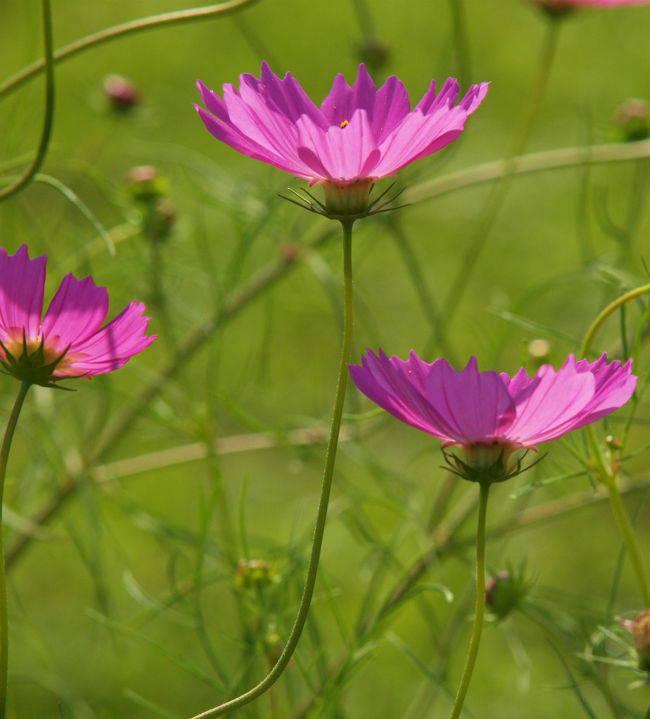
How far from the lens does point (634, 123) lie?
2.75ft

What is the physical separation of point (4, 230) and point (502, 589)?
456mm

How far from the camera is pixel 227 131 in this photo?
354 millimetres

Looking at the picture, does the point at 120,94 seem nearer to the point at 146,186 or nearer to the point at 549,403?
the point at 146,186

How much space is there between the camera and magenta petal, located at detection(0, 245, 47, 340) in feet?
1.17

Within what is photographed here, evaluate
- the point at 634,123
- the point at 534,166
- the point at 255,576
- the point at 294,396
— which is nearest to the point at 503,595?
the point at 255,576

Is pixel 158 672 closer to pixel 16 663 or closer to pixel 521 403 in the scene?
pixel 16 663

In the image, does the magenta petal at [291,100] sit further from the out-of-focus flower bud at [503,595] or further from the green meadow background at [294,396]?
the out-of-focus flower bud at [503,595]

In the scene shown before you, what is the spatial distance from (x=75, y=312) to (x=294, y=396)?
1.22 metres

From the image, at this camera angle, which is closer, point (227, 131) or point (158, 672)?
point (227, 131)

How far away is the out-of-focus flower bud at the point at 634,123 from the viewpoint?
2.75 feet

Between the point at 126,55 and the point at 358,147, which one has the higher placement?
the point at 126,55

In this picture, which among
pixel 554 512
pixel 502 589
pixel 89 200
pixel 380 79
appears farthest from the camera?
pixel 89 200

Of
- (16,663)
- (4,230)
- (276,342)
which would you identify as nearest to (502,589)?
(4,230)

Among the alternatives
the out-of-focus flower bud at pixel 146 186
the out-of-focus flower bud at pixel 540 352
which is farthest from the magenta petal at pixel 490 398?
the out-of-focus flower bud at pixel 146 186
